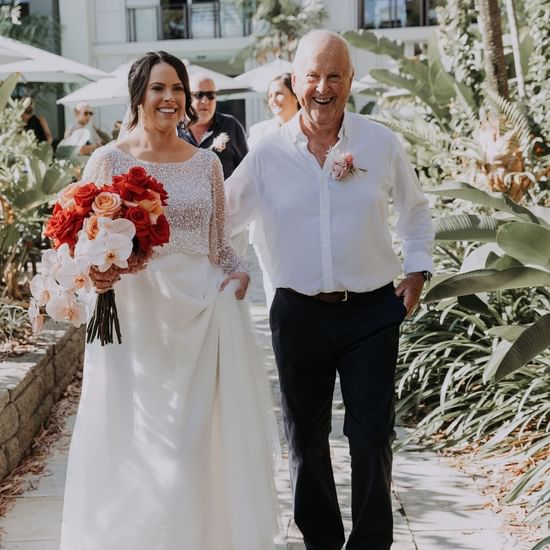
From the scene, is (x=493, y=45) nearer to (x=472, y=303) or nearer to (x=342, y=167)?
(x=472, y=303)

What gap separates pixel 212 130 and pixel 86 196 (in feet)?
11.0

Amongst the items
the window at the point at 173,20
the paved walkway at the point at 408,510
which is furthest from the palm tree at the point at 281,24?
the paved walkway at the point at 408,510

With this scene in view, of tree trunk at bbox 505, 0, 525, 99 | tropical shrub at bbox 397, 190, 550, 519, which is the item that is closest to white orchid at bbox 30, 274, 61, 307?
tropical shrub at bbox 397, 190, 550, 519

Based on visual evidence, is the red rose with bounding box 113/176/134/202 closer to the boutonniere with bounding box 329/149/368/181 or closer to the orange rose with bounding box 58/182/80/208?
the orange rose with bounding box 58/182/80/208

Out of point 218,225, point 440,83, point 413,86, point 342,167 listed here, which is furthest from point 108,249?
point 413,86

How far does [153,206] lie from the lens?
326 cm

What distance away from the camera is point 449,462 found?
4977 millimetres

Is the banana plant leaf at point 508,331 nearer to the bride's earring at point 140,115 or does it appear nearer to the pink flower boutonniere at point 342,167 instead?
the pink flower boutonniere at point 342,167

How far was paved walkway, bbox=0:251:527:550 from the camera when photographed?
4016 mm

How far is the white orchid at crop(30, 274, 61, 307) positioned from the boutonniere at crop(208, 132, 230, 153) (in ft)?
9.88

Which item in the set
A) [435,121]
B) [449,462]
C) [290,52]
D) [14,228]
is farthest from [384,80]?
[290,52]

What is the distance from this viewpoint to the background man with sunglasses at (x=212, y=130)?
6.39 m

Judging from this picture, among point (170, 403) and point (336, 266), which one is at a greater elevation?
point (336, 266)

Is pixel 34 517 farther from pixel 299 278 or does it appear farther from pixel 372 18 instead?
pixel 372 18
